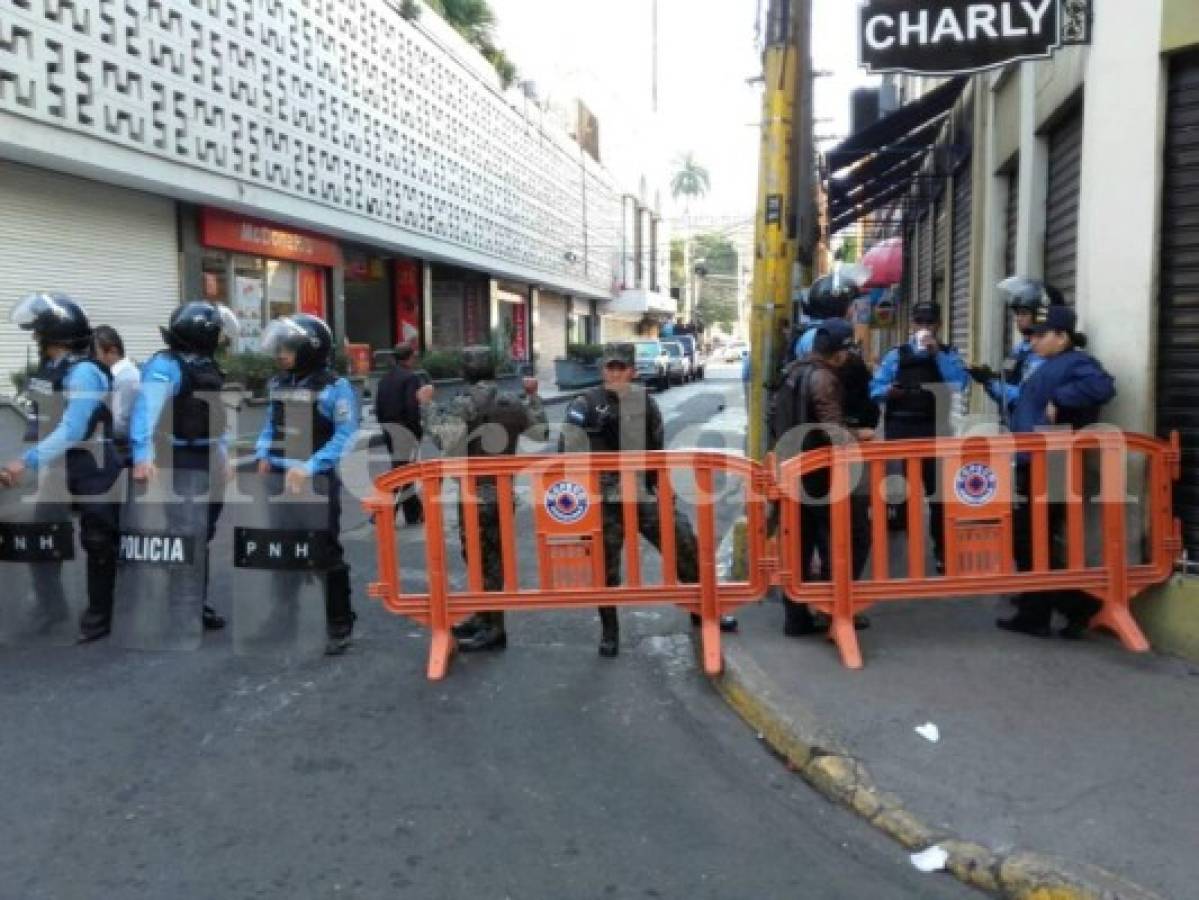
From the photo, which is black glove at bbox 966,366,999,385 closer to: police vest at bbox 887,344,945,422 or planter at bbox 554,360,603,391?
police vest at bbox 887,344,945,422

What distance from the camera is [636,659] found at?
5.53 metres

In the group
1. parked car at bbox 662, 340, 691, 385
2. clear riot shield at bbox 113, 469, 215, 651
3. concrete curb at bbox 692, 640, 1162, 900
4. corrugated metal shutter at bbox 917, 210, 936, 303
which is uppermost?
corrugated metal shutter at bbox 917, 210, 936, 303

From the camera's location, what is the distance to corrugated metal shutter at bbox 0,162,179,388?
1336 centimetres

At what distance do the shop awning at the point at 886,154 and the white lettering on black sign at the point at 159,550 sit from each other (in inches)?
368

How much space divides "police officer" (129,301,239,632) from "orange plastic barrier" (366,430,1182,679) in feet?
4.74

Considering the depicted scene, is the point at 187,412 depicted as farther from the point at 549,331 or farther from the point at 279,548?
the point at 549,331

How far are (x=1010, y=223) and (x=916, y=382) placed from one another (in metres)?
2.97

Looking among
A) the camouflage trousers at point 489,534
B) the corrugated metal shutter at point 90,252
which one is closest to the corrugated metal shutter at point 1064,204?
the camouflage trousers at point 489,534

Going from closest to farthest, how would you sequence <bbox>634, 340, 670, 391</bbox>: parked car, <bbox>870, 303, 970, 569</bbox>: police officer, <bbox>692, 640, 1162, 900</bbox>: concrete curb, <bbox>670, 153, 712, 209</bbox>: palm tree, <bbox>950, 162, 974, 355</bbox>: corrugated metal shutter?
1. <bbox>692, 640, 1162, 900</bbox>: concrete curb
2. <bbox>870, 303, 970, 569</bbox>: police officer
3. <bbox>950, 162, 974, 355</bbox>: corrugated metal shutter
4. <bbox>634, 340, 670, 391</bbox>: parked car
5. <bbox>670, 153, 712, 209</bbox>: palm tree

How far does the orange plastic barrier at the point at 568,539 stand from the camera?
5.13 m

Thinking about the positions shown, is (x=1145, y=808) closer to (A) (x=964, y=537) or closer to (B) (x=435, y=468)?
(A) (x=964, y=537)

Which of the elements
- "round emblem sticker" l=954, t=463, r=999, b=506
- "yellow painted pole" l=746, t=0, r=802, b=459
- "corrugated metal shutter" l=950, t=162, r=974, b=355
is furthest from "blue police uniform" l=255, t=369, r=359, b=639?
"corrugated metal shutter" l=950, t=162, r=974, b=355

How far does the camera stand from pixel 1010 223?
9.15 metres

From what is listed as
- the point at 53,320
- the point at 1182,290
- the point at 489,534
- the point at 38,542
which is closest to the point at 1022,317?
the point at 1182,290
